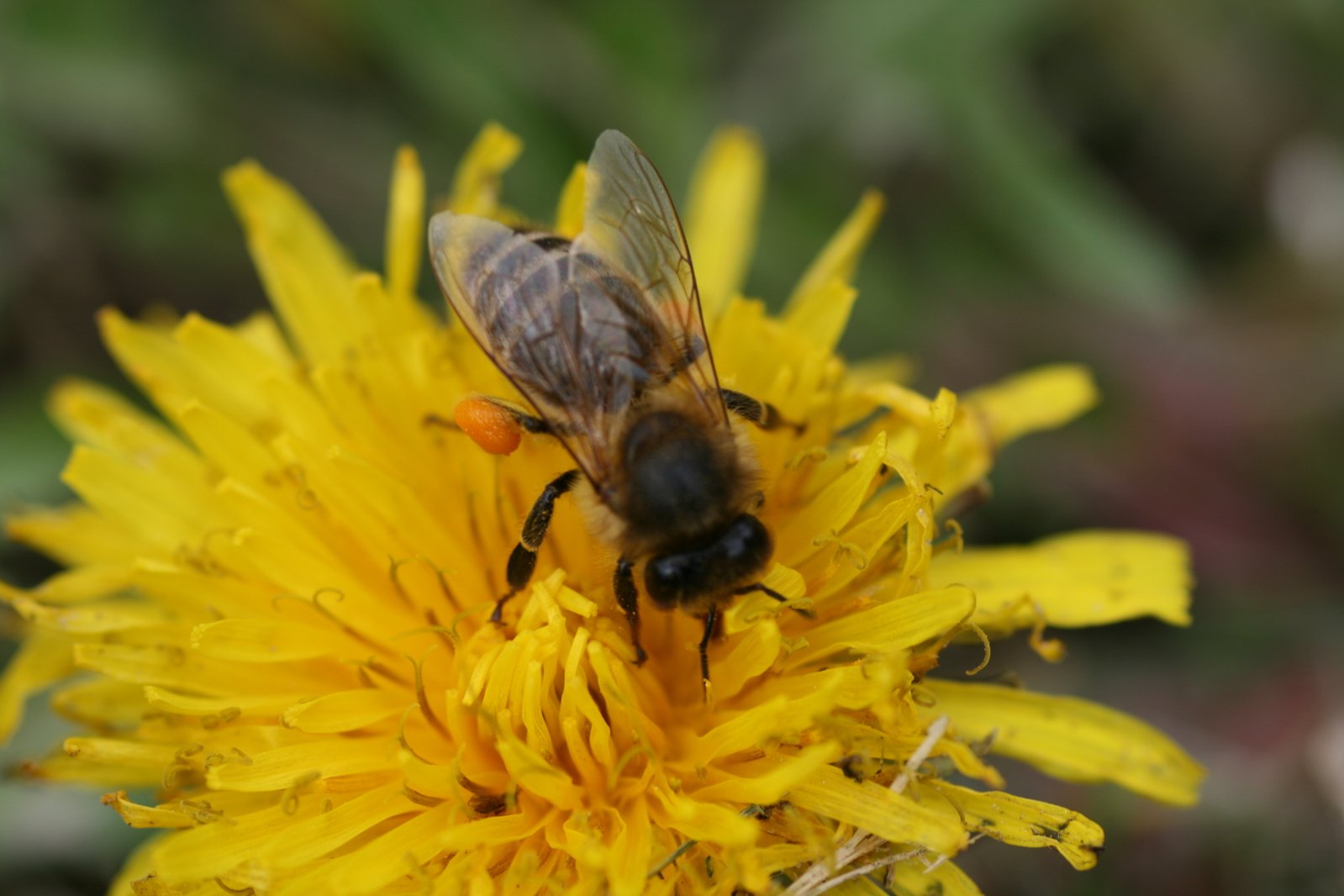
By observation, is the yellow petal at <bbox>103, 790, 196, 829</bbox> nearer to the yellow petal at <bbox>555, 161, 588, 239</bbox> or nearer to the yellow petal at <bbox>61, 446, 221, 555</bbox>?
the yellow petal at <bbox>61, 446, 221, 555</bbox>

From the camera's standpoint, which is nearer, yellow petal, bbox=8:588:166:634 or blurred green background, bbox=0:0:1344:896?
yellow petal, bbox=8:588:166:634

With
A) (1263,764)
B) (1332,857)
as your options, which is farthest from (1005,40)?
(1332,857)

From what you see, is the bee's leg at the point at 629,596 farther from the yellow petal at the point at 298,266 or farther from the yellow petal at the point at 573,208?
the yellow petal at the point at 298,266

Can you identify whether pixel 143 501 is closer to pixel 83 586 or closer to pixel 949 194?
pixel 83 586

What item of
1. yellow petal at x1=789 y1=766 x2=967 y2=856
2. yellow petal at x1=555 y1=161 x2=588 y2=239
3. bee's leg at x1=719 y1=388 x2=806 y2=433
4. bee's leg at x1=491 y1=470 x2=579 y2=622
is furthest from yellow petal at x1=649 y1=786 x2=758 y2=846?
yellow petal at x1=555 y1=161 x2=588 y2=239

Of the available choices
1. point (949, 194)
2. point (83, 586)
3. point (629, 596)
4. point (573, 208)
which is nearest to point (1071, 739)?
point (629, 596)

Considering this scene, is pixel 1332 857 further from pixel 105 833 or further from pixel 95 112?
pixel 95 112

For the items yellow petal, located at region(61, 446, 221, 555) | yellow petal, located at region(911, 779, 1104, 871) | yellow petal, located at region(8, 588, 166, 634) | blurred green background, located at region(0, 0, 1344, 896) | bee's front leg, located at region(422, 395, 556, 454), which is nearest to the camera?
yellow petal, located at region(911, 779, 1104, 871)
